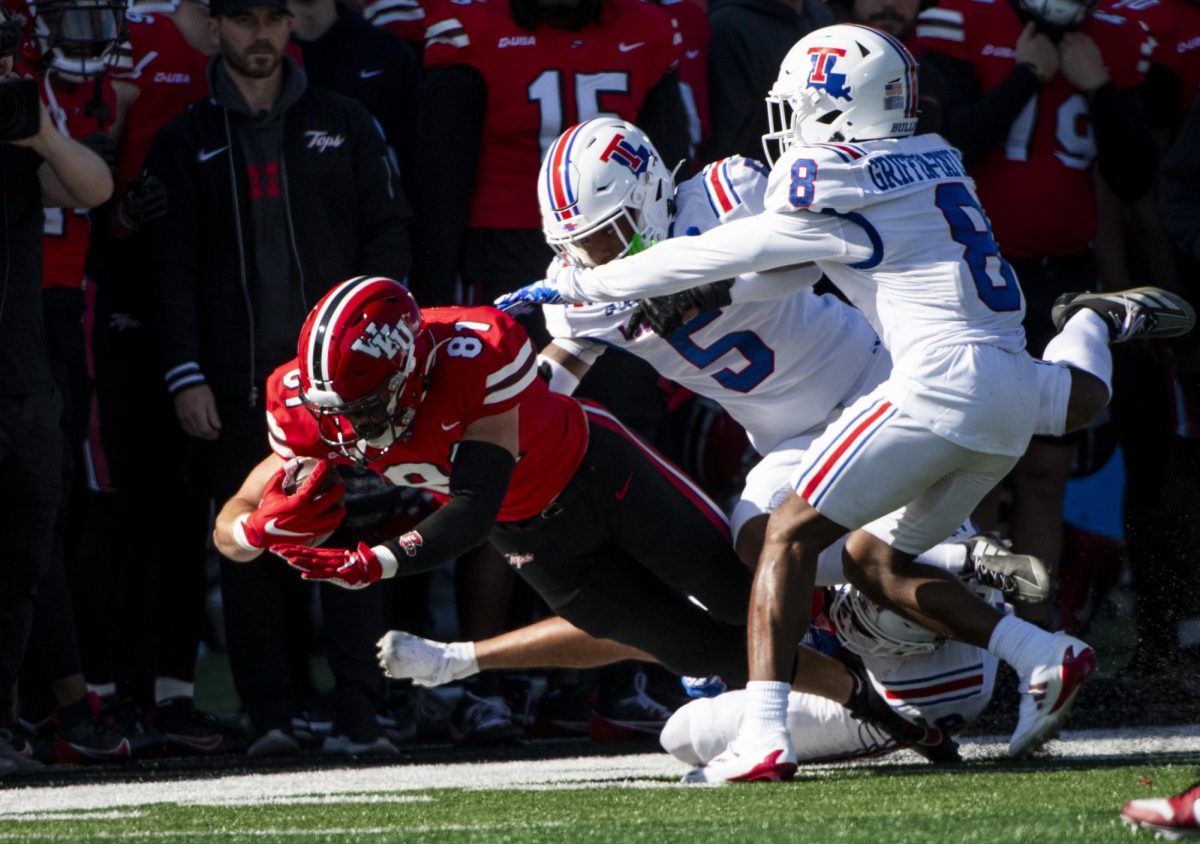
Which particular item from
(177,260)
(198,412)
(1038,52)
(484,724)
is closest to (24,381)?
(198,412)

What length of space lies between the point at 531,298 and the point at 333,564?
3.56 feet

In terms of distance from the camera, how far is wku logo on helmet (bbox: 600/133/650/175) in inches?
195

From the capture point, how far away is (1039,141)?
Answer: 613cm

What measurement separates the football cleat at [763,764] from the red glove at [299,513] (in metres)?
1.04

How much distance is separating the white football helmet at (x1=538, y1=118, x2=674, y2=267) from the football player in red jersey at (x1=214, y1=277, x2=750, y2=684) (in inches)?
13.9

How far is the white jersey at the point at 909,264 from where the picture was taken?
4.38m

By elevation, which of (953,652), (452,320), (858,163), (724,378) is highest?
(858,163)

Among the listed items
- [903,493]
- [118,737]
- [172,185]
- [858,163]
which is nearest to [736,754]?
[903,493]

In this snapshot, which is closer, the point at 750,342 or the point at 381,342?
the point at 381,342

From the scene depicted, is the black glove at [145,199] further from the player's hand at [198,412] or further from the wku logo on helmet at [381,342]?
the wku logo on helmet at [381,342]

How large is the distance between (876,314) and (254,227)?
6.59ft

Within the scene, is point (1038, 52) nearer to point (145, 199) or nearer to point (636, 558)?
point (636, 558)

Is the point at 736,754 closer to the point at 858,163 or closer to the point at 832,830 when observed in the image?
the point at 832,830

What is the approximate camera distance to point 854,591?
505cm
